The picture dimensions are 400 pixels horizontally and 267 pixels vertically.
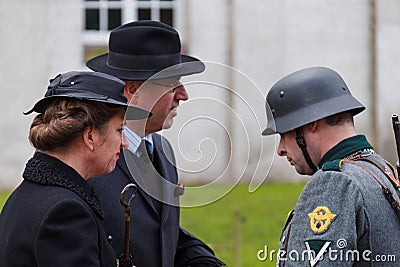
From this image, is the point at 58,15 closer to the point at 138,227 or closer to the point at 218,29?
the point at 218,29

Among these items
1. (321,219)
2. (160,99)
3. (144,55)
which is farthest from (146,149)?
(321,219)

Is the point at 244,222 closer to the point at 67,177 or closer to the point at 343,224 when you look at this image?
the point at 343,224

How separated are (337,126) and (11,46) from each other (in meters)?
10.8

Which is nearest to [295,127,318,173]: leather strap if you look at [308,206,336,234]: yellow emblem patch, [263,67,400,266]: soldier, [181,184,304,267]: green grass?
[263,67,400,266]: soldier

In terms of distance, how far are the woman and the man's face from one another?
63cm

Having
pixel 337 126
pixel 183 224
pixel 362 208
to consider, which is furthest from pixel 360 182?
pixel 183 224

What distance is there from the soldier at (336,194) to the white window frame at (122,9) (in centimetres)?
1094

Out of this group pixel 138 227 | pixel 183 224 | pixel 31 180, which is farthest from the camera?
pixel 183 224

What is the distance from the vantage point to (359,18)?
14.7 metres

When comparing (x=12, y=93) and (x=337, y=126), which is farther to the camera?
(x=12, y=93)

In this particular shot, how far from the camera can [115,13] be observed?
49.3 ft

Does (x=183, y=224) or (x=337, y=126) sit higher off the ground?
(x=337, y=126)

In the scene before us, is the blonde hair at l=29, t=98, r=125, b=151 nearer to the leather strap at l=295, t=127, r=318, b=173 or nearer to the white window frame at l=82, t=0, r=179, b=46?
the leather strap at l=295, t=127, r=318, b=173

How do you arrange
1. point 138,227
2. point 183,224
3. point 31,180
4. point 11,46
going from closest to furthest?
point 31,180, point 138,227, point 183,224, point 11,46
